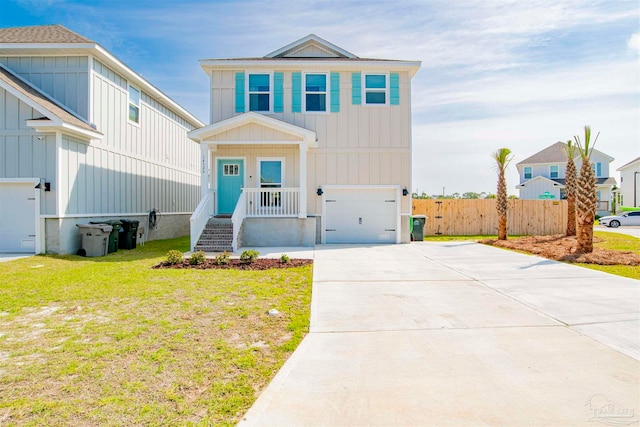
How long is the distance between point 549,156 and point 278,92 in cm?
3313

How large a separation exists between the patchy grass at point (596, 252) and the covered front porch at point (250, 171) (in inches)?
307

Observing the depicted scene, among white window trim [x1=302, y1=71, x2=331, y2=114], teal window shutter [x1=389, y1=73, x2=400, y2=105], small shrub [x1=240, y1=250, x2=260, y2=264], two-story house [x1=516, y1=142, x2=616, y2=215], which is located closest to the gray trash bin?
small shrub [x1=240, y1=250, x2=260, y2=264]

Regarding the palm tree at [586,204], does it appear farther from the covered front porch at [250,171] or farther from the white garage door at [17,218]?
the white garage door at [17,218]

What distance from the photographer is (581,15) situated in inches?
364

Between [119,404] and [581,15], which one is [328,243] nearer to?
[581,15]

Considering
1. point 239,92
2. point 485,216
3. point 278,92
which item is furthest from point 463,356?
point 485,216

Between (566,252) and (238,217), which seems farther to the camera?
(238,217)

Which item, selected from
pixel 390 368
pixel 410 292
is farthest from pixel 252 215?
pixel 390 368

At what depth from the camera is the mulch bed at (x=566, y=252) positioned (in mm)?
9789

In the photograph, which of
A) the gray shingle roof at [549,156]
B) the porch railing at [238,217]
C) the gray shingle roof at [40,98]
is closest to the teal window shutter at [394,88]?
the porch railing at [238,217]

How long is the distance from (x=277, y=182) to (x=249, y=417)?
12.3 m

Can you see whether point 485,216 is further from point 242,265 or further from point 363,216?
point 242,265

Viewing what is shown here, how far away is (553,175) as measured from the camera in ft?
120

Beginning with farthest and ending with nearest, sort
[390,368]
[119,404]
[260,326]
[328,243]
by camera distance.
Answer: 1. [328,243]
2. [260,326]
3. [390,368]
4. [119,404]
